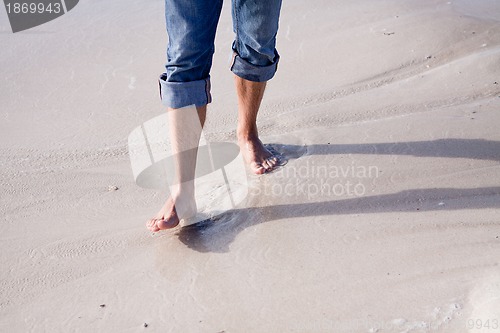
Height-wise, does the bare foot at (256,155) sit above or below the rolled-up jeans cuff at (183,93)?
below

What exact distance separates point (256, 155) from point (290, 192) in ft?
0.84

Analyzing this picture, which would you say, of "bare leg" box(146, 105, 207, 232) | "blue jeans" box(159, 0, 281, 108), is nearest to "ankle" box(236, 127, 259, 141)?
"blue jeans" box(159, 0, 281, 108)

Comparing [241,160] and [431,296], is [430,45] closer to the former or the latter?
[241,160]

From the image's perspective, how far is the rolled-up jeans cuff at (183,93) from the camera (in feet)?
7.29

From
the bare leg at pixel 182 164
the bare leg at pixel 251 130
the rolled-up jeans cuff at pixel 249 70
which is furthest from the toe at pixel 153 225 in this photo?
the rolled-up jeans cuff at pixel 249 70

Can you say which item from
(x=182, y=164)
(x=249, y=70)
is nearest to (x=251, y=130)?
(x=249, y=70)

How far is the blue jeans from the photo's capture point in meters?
2.14

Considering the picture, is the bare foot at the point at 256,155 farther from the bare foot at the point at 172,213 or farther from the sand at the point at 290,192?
the bare foot at the point at 172,213

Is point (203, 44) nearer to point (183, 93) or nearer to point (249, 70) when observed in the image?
point (183, 93)

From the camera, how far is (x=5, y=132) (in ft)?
10.1

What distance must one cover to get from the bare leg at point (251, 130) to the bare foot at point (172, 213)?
1.21 ft

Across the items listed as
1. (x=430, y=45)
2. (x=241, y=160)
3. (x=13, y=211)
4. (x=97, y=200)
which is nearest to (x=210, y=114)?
(x=241, y=160)

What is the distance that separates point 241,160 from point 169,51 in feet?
2.11

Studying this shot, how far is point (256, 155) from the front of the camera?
2643 millimetres
